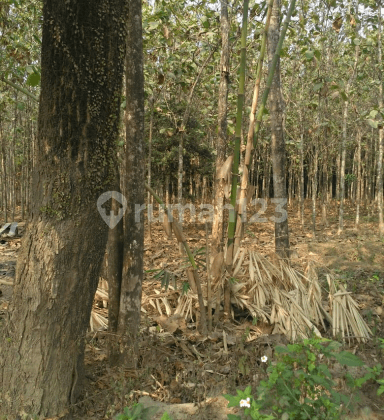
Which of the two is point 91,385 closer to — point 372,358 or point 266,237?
point 372,358

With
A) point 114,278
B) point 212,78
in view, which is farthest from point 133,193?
point 212,78

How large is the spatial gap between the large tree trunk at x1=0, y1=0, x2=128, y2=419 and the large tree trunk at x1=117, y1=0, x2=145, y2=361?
469 millimetres

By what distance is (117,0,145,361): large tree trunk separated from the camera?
306cm

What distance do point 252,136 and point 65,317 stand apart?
235 cm

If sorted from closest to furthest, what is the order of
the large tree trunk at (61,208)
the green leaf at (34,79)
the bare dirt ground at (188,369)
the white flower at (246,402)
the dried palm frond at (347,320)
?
the white flower at (246,402), the large tree trunk at (61,208), the bare dirt ground at (188,369), the green leaf at (34,79), the dried palm frond at (347,320)

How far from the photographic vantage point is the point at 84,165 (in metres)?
2.50

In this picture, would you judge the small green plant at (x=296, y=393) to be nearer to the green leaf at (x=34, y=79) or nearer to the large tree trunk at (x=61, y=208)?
the large tree trunk at (x=61, y=208)

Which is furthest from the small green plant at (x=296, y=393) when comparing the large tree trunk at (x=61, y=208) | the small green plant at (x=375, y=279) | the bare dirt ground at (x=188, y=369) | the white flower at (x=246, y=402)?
the small green plant at (x=375, y=279)

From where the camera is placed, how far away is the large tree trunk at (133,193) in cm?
306

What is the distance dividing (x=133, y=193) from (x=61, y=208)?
70 centimetres

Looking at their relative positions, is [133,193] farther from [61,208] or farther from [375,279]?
[375,279]

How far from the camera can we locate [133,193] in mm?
3066

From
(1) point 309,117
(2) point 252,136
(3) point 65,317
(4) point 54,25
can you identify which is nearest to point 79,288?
(3) point 65,317

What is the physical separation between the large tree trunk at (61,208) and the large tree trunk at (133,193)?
0.47m
